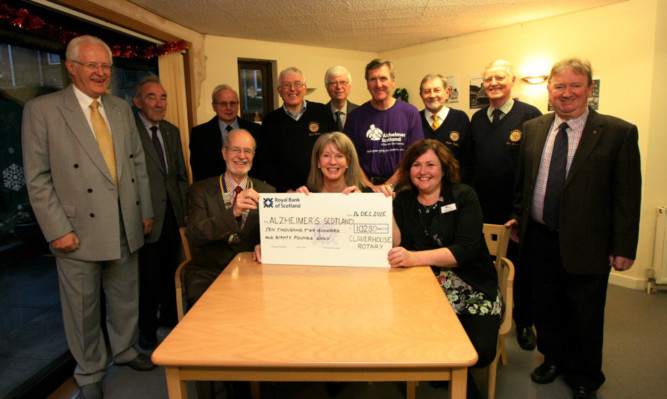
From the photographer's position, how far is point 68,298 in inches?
93.2

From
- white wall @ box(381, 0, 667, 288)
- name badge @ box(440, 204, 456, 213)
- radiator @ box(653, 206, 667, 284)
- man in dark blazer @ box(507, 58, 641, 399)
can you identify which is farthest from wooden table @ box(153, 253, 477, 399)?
white wall @ box(381, 0, 667, 288)

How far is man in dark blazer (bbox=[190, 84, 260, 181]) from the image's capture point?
3336 mm

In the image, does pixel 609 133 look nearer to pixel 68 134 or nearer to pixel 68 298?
pixel 68 134

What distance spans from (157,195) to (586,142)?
2.86 metres

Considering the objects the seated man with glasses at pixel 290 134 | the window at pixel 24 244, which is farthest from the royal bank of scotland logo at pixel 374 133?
the window at pixel 24 244

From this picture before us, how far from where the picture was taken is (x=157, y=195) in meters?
3.06

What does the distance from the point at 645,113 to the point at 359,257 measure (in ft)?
12.7

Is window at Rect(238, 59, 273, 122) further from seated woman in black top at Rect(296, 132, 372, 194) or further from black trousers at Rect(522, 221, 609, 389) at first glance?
black trousers at Rect(522, 221, 609, 389)

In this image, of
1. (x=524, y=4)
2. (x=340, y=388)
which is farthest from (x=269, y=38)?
(x=340, y=388)

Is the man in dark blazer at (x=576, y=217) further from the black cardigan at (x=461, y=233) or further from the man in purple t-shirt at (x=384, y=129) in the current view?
the man in purple t-shirt at (x=384, y=129)

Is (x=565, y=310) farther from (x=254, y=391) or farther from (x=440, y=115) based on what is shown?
(x=254, y=391)

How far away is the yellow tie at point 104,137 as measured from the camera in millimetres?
2373

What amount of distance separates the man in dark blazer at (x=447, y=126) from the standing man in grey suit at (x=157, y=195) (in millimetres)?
2051

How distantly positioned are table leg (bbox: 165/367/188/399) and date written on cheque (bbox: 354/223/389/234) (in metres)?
0.95
